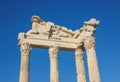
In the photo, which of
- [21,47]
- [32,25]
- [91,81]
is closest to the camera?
[91,81]

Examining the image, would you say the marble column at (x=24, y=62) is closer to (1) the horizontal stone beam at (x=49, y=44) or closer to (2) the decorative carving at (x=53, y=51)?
(1) the horizontal stone beam at (x=49, y=44)

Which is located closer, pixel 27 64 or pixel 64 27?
pixel 27 64

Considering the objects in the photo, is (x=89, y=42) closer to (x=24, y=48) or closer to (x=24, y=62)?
(x=24, y=48)

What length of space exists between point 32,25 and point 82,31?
570cm

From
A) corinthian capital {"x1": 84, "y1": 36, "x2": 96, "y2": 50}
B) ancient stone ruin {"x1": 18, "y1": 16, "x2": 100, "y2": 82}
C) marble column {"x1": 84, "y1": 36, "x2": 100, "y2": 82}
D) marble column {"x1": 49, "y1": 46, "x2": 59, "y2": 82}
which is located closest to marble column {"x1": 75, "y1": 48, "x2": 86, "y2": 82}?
ancient stone ruin {"x1": 18, "y1": 16, "x2": 100, "y2": 82}

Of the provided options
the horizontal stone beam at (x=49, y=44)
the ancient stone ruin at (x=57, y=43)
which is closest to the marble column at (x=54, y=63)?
the ancient stone ruin at (x=57, y=43)

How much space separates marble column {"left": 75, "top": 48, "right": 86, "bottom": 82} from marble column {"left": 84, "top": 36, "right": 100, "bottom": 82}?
2050 mm

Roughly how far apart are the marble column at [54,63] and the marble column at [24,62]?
2.53 metres

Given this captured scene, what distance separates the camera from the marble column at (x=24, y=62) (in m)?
23.2

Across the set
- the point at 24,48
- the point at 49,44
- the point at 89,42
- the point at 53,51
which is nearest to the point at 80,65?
the point at 89,42

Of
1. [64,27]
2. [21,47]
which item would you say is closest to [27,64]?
[21,47]

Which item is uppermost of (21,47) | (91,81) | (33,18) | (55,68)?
(33,18)

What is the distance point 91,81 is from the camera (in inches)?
912

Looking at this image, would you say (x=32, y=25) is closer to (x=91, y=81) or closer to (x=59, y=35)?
(x=59, y=35)
